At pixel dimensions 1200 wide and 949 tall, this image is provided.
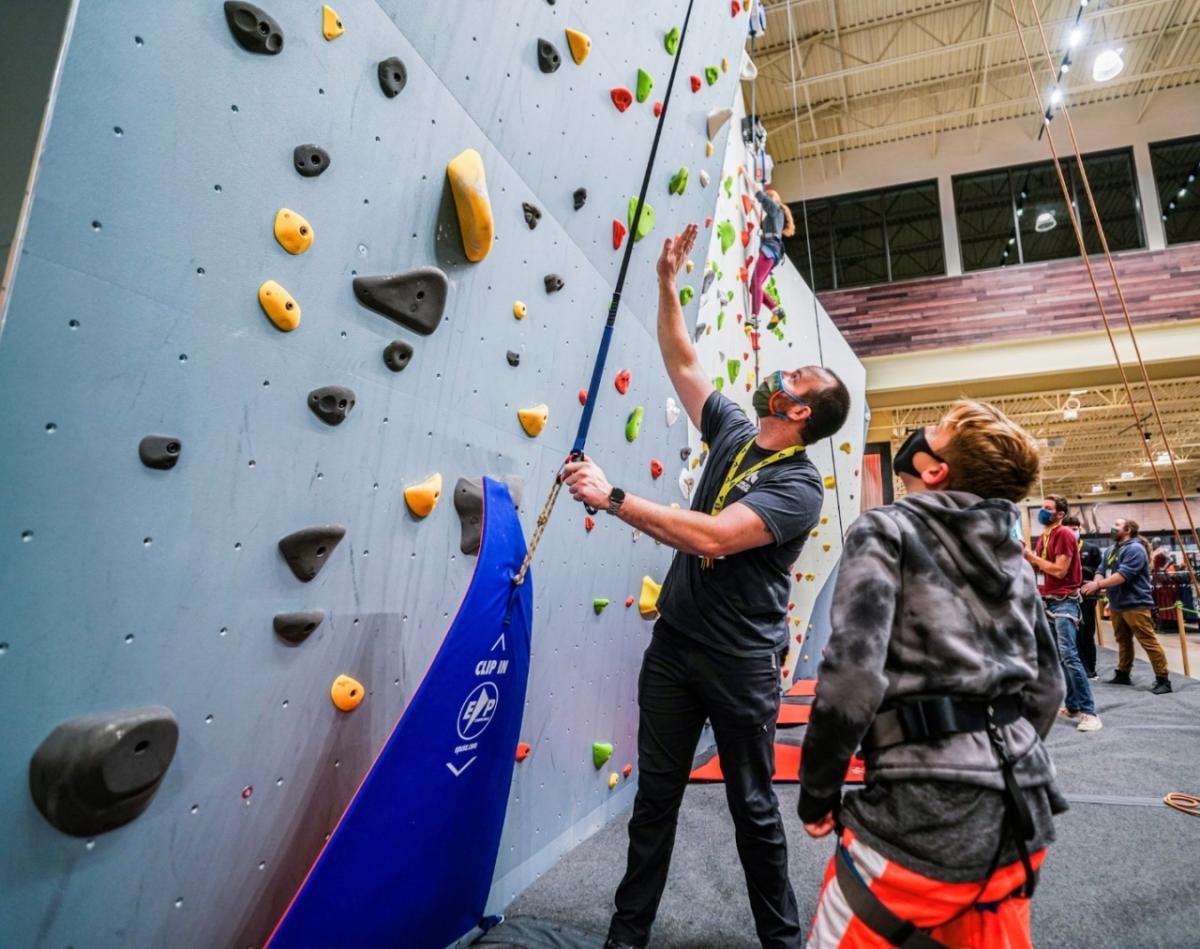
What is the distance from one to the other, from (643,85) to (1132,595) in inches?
201

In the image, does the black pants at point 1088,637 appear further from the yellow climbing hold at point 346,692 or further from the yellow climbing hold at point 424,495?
the yellow climbing hold at point 346,692

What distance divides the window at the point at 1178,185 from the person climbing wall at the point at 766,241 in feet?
22.6

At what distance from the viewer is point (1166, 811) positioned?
2.44 metres

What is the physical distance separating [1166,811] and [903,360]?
669cm

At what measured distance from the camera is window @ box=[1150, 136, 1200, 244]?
7.96 meters

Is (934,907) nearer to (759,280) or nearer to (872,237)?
(759,280)

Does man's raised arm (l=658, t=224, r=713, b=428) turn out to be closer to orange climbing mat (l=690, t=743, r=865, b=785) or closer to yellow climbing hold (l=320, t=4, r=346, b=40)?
yellow climbing hold (l=320, t=4, r=346, b=40)

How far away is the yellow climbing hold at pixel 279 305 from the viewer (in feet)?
3.23

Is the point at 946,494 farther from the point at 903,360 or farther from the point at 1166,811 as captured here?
the point at 903,360

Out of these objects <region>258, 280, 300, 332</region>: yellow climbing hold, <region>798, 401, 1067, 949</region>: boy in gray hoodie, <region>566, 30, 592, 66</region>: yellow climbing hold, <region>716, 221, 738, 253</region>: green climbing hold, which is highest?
<region>716, 221, 738, 253</region>: green climbing hold

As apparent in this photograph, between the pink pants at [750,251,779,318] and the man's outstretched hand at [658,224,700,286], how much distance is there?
7.36ft

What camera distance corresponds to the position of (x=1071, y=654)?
12.4 ft

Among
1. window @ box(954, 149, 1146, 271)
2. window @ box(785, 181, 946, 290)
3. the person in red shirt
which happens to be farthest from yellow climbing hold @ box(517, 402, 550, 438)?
window @ box(954, 149, 1146, 271)

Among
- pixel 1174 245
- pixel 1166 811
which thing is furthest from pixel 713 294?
pixel 1174 245
